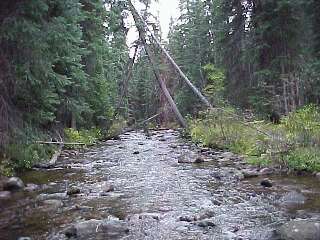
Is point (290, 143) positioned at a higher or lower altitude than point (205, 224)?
higher

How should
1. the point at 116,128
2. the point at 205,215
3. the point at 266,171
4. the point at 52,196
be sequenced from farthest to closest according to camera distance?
the point at 116,128
the point at 266,171
the point at 52,196
the point at 205,215

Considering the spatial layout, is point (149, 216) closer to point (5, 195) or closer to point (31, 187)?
point (5, 195)

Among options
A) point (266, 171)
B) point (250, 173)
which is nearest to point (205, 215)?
point (250, 173)

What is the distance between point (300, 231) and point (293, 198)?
8.65 ft

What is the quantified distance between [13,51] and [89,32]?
12650 mm

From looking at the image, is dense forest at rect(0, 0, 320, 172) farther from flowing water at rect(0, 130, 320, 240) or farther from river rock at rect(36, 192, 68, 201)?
river rock at rect(36, 192, 68, 201)

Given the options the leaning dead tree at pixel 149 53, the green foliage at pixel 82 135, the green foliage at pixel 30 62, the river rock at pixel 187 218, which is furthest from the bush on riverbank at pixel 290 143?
the leaning dead tree at pixel 149 53

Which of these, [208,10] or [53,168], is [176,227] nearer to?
[53,168]

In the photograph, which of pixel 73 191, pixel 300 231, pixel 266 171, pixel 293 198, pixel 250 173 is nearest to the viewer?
pixel 300 231

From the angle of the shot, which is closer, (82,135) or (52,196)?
(52,196)

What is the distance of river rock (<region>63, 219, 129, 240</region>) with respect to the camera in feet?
21.6

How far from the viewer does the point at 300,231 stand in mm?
5914

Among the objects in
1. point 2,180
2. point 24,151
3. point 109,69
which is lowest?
point 2,180

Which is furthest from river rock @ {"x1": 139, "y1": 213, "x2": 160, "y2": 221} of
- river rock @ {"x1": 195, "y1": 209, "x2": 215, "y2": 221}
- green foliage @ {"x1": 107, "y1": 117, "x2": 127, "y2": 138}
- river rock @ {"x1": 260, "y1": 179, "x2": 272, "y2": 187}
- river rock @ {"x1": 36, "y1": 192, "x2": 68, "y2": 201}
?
green foliage @ {"x1": 107, "y1": 117, "x2": 127, "y2": 138}
